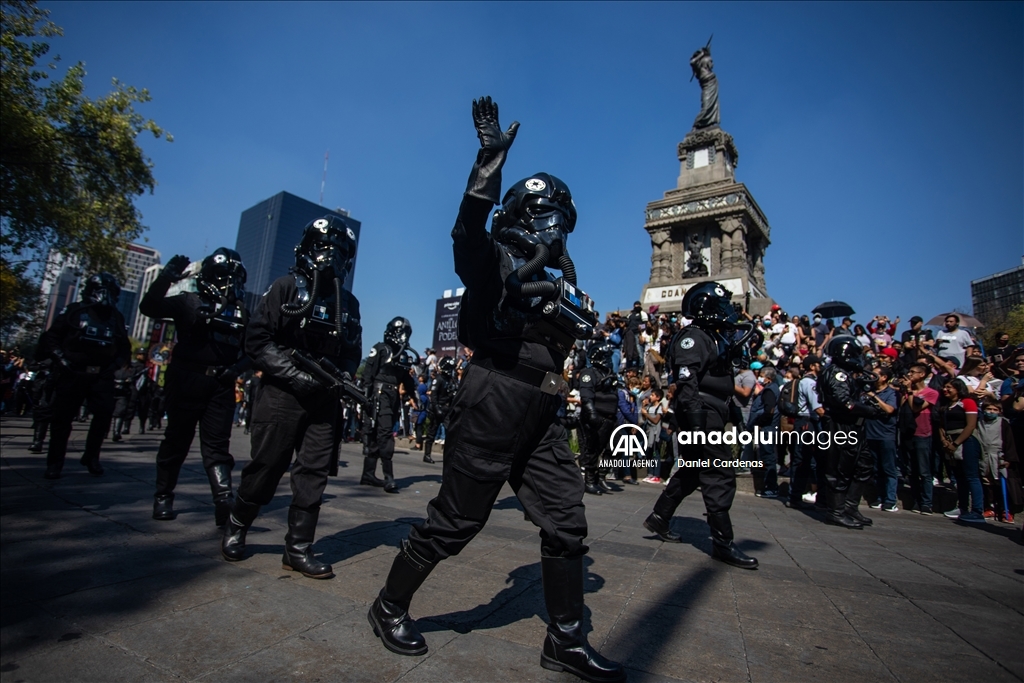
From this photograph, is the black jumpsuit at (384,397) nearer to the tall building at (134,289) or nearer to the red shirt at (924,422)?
the red shirt at (924,422)

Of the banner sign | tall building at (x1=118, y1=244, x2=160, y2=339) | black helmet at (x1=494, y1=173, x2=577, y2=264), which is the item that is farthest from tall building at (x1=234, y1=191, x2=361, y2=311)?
black helmet at (x1=494, y1=173, x2=577, y2=264)

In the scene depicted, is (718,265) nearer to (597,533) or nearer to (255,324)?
(597,533)

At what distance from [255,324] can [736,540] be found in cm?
481

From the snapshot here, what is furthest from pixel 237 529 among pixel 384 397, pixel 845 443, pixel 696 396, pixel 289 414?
pixel 845 443

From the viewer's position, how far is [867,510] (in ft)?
26.0

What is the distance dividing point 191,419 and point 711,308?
4.80m

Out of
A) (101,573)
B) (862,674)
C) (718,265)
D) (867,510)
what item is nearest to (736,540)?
(862,674)

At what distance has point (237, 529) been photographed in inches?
135

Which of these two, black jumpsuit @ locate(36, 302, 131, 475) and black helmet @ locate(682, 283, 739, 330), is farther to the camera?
black jumpsuit @ locate(36, 302, 131, 475)

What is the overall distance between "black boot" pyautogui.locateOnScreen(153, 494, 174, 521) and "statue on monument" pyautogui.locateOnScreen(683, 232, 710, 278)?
23851 mm

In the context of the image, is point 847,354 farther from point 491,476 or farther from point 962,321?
point 962,321

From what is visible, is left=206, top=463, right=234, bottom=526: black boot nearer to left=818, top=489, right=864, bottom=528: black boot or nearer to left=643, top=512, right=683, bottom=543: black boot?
left=643, top=512, right=683, bottom=543: black boot

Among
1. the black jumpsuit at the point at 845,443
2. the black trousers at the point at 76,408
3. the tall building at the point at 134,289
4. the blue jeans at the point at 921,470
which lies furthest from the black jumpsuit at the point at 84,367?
the tall building at the point at 134,289

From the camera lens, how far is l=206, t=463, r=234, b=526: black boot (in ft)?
13.6
